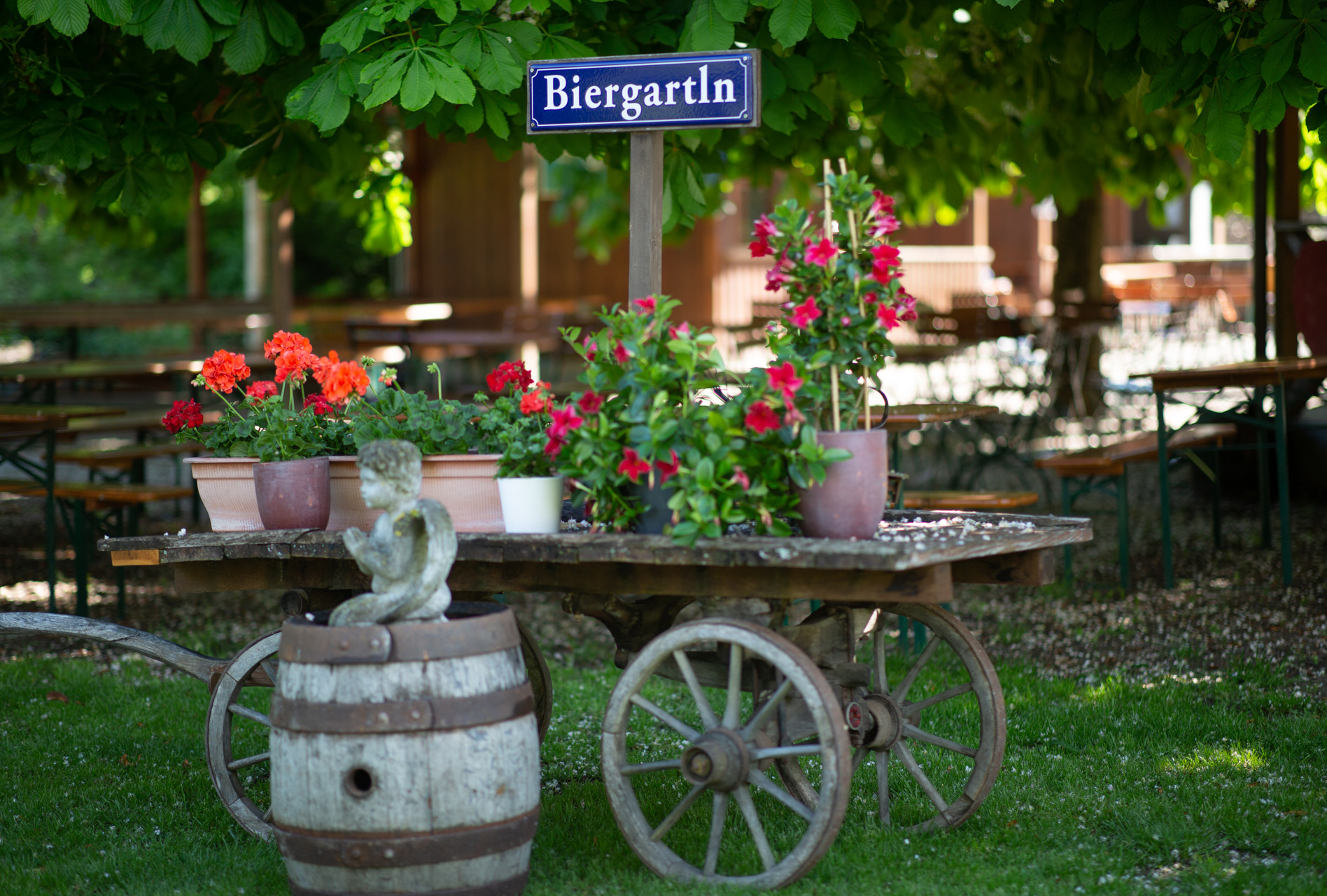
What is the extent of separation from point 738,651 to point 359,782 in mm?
872

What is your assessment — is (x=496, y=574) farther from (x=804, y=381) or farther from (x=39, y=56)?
(x=39, y=56)

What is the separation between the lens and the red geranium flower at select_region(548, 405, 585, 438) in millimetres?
3256

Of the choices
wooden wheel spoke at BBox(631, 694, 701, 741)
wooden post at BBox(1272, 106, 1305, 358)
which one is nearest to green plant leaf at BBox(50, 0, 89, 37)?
wooden wheel spoke at BBox(631, 694, 701, 741)

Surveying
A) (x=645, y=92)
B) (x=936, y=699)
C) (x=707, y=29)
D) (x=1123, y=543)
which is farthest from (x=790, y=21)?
(x=1123, y=543)

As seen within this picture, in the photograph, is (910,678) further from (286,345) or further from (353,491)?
(286,345)

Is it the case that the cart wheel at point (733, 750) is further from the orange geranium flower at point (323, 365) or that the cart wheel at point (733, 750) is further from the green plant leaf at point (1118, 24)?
the green plant leaf at point (1118, 24)

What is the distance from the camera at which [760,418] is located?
310 centimetres

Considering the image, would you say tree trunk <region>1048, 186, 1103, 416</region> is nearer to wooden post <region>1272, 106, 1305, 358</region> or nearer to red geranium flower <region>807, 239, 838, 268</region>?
wooden post <region>1272, 106, 1305, 358</region>

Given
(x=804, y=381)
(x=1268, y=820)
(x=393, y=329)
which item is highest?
(x=393, y=329)

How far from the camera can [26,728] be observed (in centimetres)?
494

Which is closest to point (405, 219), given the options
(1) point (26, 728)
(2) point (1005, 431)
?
(1) point (26, 728)

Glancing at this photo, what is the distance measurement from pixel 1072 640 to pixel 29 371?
5.43 metres

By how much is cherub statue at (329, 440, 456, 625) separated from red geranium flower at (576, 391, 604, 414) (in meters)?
0.38

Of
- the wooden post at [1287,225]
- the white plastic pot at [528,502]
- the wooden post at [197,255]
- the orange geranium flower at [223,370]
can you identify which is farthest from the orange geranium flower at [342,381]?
the wooden post at [197,255]
